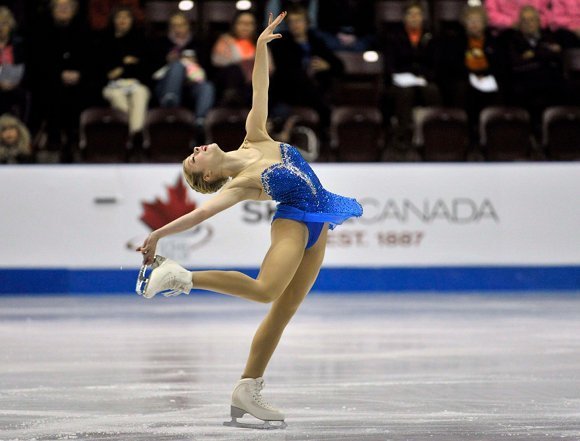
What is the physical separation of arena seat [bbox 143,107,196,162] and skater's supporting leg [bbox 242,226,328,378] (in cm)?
699

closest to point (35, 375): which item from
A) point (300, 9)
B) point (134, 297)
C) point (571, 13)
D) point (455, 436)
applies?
point (455, 436)

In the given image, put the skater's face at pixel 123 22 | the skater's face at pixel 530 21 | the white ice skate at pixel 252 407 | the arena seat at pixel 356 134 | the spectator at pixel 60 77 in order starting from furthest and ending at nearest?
the skater's face at pixel 530 21 < the skater's face at pixel 123 22 < the spectator at pixel 60 77 < the arena seat at pixel 356 134 < the white ice skate at pixel 252 407

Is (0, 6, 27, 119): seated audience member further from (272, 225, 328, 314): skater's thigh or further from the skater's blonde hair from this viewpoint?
(272, 225, 328, 314): skater's thigh

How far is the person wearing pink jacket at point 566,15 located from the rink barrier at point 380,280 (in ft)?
9.61

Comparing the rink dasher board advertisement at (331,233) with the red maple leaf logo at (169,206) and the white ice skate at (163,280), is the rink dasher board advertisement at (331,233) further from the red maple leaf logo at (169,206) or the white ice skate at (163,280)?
the white ice skate at (163,280)

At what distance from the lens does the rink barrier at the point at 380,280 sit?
37.6ft

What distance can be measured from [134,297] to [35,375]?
5297 millimetres

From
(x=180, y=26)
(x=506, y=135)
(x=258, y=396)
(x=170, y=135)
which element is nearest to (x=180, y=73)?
(x=180, y=26)

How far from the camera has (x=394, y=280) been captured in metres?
11.6

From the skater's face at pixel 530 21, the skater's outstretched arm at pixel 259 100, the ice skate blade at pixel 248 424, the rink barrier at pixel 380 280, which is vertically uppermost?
the skater's outstretched arm at pixel 259 100

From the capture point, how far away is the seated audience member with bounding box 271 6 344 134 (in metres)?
12.1

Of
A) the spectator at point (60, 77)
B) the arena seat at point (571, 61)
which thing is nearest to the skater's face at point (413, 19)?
the arena seat at point (571, 61)

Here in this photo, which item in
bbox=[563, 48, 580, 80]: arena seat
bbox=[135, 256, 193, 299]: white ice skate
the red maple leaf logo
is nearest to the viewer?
bbox=[135, 256, 193, 299]: white ice skate

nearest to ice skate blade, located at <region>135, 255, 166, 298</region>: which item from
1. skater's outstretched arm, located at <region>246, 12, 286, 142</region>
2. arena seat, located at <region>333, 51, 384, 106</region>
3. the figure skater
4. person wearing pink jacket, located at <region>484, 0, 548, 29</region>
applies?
the figure skater
